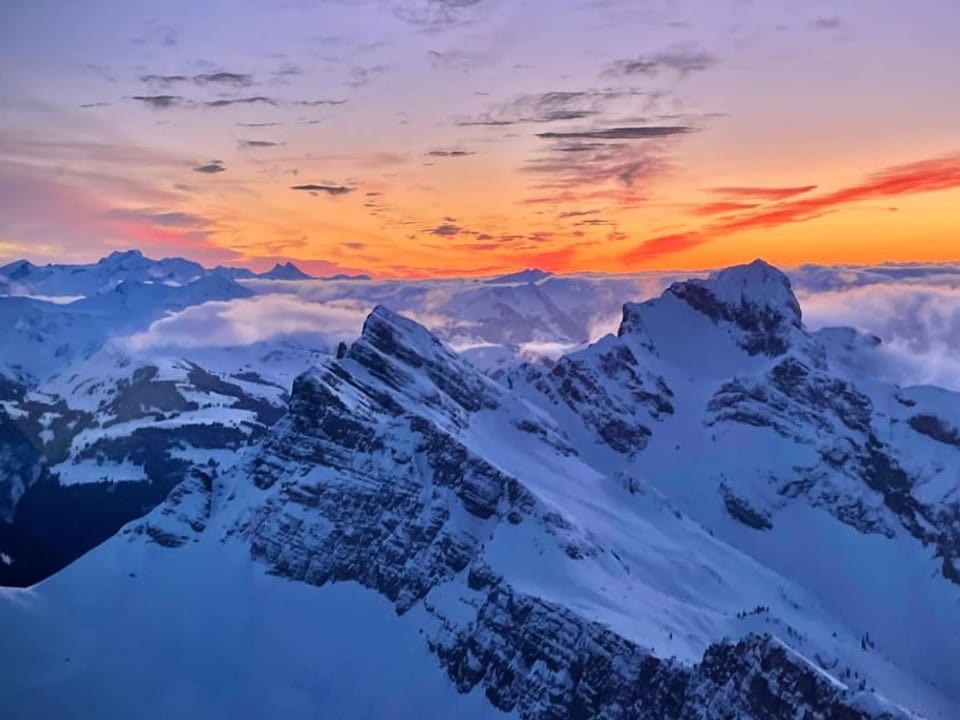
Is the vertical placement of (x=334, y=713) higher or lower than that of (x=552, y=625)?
lower

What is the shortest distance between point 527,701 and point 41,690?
9533 centimetres

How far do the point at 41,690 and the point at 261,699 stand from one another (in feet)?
138

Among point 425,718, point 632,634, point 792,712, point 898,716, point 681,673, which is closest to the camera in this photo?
point 898,716

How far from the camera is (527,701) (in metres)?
178

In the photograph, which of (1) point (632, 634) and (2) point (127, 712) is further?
(2) point (127, 712)

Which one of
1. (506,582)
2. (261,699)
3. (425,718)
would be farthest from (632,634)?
(261,699)

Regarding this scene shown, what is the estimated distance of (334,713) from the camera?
196 meters

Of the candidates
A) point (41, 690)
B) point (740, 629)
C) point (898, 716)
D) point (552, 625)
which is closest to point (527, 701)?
point (552, 625)

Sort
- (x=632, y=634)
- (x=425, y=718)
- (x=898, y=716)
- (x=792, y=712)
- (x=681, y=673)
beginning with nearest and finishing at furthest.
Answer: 1. (x=898, y=716)
2. (x=792, y=712)
3. (x=681, y=673)
4. (x=632, y=634)
5. (x=425, y=718)

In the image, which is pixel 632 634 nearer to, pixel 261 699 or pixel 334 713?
pixel 334 713

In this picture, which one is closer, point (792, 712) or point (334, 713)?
point (792, 712)

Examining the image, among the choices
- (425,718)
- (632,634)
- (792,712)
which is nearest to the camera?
(792,712)

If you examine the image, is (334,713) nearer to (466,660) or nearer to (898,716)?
(466,660)

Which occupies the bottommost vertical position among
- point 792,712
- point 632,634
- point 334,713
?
point 334,713
